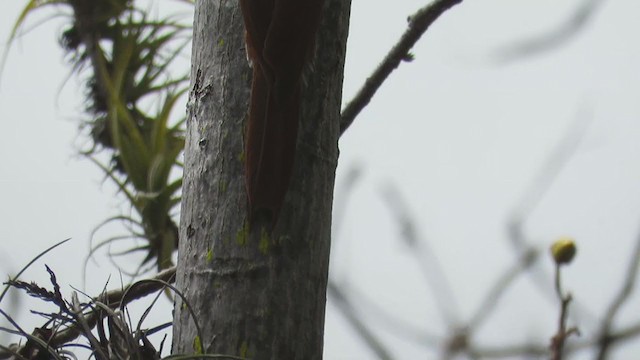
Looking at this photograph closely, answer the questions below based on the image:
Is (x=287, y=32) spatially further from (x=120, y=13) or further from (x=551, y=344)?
(x=120, y=13)

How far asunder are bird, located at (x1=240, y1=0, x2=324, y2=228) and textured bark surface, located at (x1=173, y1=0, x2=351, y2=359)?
25mm

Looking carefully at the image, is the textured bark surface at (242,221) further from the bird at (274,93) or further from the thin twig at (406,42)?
the thin twig at (406,42)

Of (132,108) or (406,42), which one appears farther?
(132,108)

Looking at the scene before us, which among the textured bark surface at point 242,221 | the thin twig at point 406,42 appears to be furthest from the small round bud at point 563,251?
the thin twig at point 406,42

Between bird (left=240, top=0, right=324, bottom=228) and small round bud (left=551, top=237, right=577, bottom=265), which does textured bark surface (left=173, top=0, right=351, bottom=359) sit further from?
small round bud (left=551, top=237, right=577, bottom=265)

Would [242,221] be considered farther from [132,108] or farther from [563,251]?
[132,108]

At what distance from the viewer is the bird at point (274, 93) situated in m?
1.06

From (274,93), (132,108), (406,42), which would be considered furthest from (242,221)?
(132,108)

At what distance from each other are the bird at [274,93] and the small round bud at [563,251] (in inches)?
12.4

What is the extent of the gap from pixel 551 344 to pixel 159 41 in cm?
237

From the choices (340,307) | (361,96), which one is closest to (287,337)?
(340,307)

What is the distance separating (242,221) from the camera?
3.54 ft

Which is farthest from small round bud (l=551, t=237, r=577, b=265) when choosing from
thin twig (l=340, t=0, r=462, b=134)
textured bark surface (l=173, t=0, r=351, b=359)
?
thin twig (l=340, t=0, r=462, b=134)

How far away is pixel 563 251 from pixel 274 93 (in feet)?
1.23
